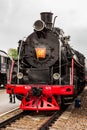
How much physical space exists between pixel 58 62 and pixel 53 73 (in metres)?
0.45

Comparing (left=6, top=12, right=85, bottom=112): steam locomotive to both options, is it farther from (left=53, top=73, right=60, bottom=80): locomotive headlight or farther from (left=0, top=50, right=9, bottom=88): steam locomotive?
(left=0, top=50, right=9, bottom=88): steam locomotive

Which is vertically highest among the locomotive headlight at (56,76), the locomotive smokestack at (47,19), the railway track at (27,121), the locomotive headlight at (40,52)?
the locomotive smokestack at (47,19)

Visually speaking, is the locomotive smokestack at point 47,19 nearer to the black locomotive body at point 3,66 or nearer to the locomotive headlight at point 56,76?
the locomotive headlight at point 56,76

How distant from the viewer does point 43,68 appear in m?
14.4

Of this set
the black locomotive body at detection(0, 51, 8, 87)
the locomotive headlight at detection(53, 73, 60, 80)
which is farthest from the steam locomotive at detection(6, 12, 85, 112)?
the black locomotive body at detection(0, 51, 8, 87)

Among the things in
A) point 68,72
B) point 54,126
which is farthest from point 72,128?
point 68,72

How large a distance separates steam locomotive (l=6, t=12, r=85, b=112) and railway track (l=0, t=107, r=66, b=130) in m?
0.52

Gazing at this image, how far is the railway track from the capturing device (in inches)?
422

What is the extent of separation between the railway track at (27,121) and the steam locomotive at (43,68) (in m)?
0.52

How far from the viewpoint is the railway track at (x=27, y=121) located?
10.7 m

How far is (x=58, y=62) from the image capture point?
47.9 ft

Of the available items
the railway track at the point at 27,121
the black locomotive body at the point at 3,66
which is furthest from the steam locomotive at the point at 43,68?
the black locomotive body at the point at 3,66

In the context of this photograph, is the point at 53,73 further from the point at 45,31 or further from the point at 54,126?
the point at 54,126

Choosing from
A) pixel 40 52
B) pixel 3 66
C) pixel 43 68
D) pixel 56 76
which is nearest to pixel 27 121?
pixel 56 76
